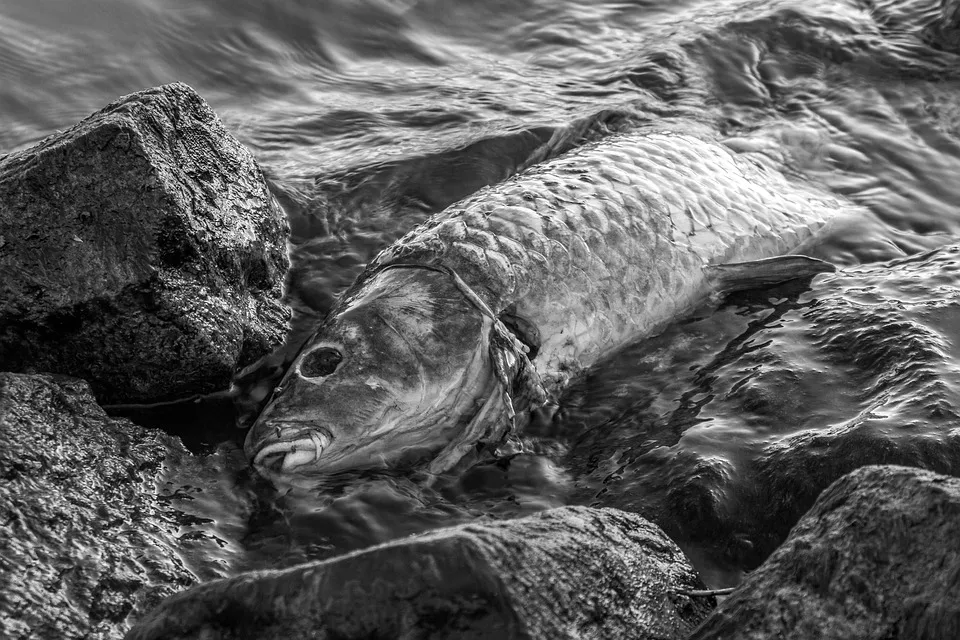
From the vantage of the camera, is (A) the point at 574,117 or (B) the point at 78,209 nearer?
(B) the point at 78,209

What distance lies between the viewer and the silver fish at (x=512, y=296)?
4.22 metres

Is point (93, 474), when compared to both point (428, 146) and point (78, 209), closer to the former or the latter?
point (78, 209)

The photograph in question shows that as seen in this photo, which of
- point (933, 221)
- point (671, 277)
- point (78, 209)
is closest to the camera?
point (78, 209)

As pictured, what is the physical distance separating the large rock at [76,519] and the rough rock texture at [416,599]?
1.70 ft

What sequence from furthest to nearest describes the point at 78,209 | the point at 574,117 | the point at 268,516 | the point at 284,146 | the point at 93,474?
the point at 574,117 → the point at 284,146 → the point at 78,209 → the point at 268,516 → the point at 93,474

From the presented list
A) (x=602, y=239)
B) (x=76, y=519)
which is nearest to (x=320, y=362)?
(x=76, y=519)

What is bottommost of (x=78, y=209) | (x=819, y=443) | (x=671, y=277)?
(x=819, y=443)

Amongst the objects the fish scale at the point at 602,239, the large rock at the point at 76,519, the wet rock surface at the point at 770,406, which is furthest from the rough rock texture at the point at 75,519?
the wet rock surface at the point at 770,406

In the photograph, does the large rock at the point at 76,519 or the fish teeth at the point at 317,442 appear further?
the fish teeth at the point at 317,442

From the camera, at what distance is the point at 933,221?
660 cm

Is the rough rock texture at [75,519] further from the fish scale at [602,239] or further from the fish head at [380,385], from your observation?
the fish scale at [602,239]

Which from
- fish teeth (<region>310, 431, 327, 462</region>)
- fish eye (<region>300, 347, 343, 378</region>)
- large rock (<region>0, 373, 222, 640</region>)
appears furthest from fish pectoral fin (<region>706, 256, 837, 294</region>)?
large rock (<region>0, 373, 222, 640</region>)

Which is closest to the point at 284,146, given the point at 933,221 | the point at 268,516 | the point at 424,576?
the point at 268,516

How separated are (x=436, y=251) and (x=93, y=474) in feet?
6.15
